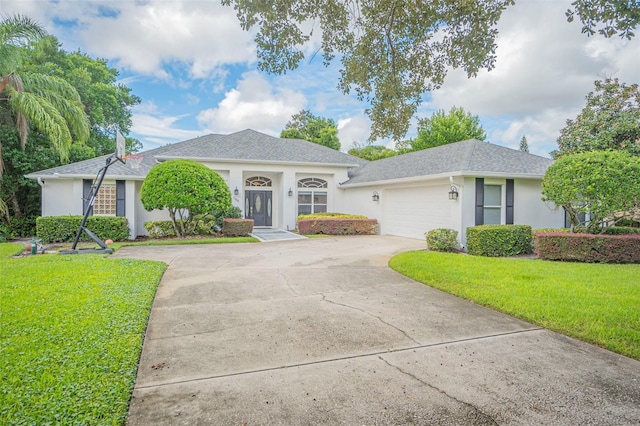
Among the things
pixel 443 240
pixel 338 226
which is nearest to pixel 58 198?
pixel 338 226

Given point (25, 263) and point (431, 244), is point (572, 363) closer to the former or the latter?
point (431, 244)

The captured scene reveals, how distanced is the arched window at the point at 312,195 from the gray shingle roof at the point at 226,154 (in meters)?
1.29

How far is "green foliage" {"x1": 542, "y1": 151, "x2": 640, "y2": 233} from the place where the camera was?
8922 millimetres

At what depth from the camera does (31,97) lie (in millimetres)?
13492

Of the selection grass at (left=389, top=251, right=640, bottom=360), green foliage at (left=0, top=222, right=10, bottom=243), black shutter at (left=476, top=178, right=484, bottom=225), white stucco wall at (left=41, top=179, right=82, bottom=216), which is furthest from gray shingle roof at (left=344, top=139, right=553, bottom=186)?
green foliage at (left=0, top=222, right=10, bottom=243)

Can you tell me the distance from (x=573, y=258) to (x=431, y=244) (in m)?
3.82

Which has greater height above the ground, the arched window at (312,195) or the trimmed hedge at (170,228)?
the arched window at (312,195)

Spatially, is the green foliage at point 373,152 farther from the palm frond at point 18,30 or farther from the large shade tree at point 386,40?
the large shade tree at point 386,40

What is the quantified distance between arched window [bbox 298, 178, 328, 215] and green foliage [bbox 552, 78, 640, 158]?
12.0 meters

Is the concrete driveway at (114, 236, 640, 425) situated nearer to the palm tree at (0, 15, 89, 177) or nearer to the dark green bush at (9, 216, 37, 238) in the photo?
the palm tree at (0, 15, 89, 177)

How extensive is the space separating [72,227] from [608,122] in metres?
Answer: 22.5

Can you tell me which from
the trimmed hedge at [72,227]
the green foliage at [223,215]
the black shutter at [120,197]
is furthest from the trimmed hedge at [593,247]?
the black shutter at [120,197]

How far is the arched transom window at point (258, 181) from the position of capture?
18625 millimetres

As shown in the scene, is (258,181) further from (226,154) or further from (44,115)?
(44,115)
